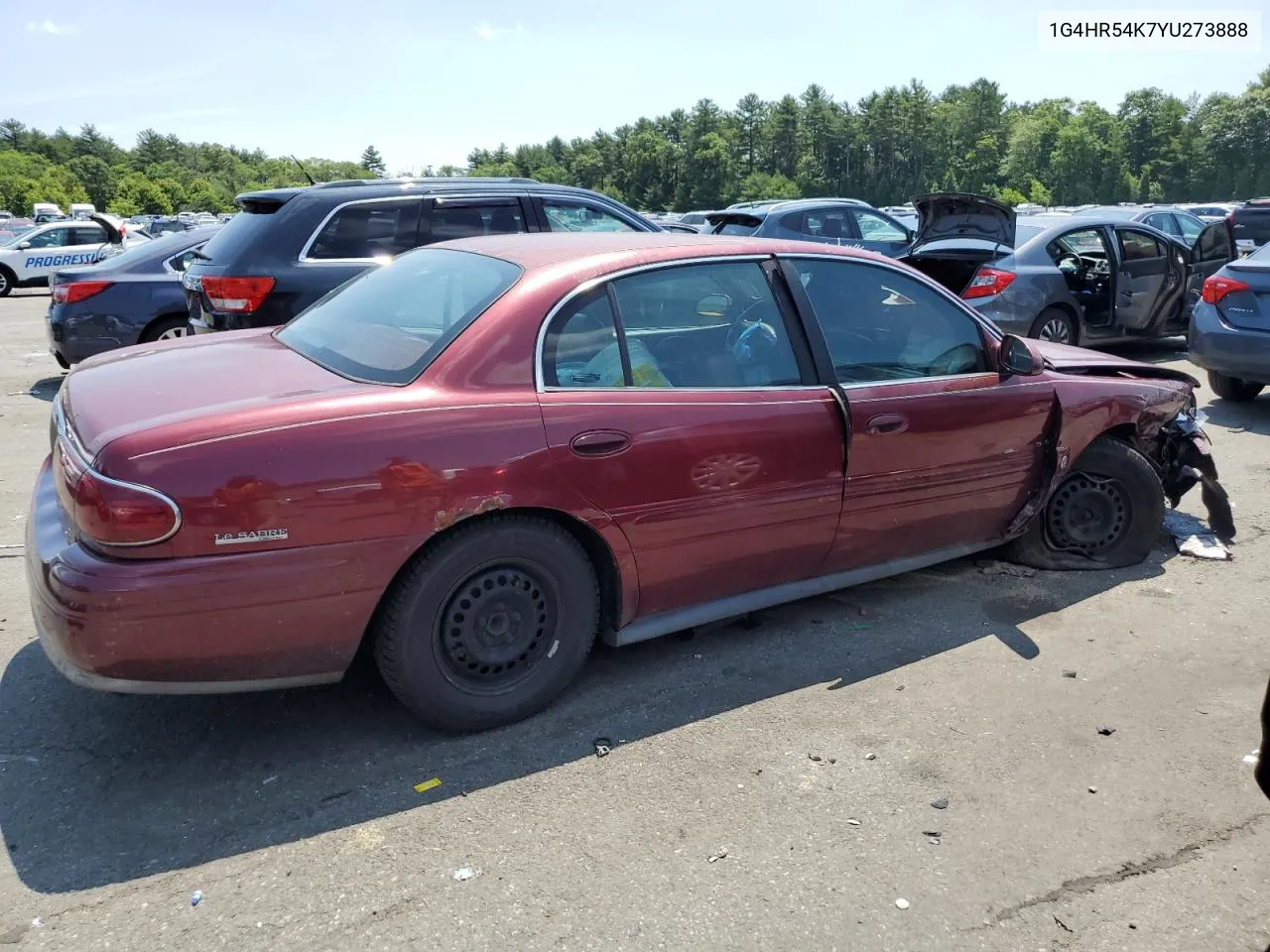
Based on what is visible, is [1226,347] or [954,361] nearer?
[954,361]

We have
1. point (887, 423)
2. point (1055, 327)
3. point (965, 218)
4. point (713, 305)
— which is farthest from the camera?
point (1055, 327)

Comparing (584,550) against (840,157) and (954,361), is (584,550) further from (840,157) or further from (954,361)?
(840,157)

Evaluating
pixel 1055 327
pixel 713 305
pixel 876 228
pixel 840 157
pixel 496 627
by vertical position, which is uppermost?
pixel 840 157

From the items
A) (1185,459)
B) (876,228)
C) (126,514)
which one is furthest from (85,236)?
(1185,459)

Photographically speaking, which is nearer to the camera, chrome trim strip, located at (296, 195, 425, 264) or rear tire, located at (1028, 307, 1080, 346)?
chrome trim strip, located at (296, 195, 425, 264)

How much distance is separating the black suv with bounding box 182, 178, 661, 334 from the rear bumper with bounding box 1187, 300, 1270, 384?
5.03 meters

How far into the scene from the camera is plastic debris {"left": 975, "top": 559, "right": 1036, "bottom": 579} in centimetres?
476

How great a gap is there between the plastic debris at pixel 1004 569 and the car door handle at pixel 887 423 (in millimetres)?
1257

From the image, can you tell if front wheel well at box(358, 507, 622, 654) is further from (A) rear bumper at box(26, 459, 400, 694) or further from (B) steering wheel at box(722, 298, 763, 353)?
(B) steering wheel at box(722, 298, 763, 353)

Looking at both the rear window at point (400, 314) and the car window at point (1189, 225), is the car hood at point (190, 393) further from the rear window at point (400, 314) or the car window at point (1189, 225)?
the car window at point (1189, 225)

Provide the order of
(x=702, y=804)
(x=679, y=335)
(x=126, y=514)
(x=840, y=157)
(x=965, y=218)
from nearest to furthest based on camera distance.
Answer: (x=126, y=514) → (x=702, y=804) → (x=679, y=335) → (x=965, y=218) → (x=840, y=157)

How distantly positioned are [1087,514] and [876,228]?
8274 millimetres

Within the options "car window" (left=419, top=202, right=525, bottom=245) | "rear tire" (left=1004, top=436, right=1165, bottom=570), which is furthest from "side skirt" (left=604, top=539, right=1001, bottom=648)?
"car window" (left=419, top=202, right=525, bottom=245)

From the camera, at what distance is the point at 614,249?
3.63 meters
